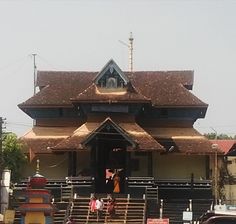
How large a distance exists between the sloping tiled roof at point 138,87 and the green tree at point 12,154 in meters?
4.14

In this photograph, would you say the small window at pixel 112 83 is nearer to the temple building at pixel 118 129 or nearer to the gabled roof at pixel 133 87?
the temple building at pixel 118 129

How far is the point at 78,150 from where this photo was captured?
34938mm

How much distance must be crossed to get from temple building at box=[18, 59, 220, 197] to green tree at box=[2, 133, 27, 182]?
4.80ft

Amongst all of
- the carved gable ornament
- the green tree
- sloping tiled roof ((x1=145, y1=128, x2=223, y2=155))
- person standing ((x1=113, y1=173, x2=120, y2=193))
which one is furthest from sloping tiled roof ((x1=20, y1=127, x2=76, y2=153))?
sloping tiled roof ((x1=145, y1=128, x2=223, y2=155))

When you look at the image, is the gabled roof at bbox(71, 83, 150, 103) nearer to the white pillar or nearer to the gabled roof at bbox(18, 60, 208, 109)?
the gabled roof at bbox(18, 60, 208, 109)

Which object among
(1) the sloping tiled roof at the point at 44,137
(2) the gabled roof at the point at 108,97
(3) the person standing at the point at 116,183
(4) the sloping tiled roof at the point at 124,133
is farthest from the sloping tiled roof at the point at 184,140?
(1) the sloping tiled roof at the point at 44,137

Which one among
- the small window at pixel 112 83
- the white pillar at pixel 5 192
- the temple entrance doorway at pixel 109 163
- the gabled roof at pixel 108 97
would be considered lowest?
the white pillar at pixel 5 192

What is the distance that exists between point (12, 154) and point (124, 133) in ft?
19.1

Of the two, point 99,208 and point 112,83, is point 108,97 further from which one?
point 99,208

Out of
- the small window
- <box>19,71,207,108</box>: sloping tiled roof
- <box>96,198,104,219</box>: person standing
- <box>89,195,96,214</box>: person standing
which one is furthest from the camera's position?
<box>19,71,207,108</box>: sloping tiled roof

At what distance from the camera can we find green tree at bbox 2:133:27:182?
34.8 m

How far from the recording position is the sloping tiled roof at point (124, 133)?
34.2 metres

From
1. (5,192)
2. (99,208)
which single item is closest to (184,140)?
(99,208)

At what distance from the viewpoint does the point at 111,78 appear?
3741 centimetres
